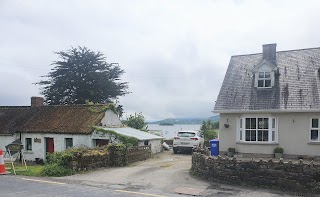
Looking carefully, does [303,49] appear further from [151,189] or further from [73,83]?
[73,83]

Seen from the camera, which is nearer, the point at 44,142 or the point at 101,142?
the point at 101,142

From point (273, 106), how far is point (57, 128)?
57.7 feet

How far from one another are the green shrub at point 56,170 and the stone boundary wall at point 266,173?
6.68 metres

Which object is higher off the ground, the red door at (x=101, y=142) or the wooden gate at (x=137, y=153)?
the red door at (x=101, y=142)

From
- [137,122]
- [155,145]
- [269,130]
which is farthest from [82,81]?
[269,130]

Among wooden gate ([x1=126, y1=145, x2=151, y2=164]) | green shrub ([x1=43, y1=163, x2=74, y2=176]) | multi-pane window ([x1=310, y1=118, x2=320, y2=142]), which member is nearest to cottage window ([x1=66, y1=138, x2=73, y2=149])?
wooden gate ([x1=126, y1=145, x2=151, y2=164])

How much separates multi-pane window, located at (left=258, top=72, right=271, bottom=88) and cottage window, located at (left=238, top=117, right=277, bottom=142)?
2366mm

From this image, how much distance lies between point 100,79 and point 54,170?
1282 inches

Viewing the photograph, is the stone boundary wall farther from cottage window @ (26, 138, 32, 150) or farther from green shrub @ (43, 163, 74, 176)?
cottage window @ (26, 138, 32, 150)

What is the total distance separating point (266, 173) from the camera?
12.8 metres

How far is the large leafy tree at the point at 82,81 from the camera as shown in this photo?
4769 cm

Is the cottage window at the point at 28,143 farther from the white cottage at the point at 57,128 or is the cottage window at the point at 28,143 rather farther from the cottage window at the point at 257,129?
the cottage window at the point at 257,129

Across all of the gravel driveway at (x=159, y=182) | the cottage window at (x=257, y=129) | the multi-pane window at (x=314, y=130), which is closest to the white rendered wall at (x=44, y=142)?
the gravel driveway at (x=159, y=182)

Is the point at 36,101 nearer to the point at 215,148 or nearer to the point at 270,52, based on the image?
the point at 215,148
